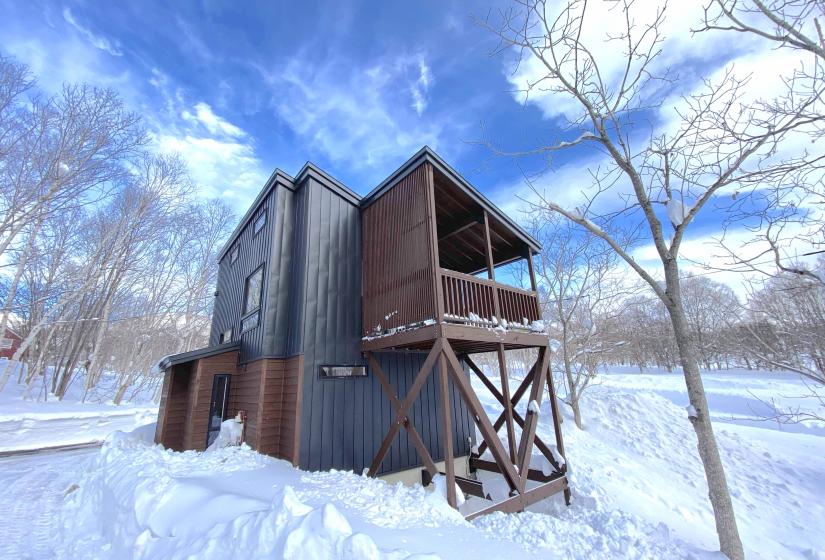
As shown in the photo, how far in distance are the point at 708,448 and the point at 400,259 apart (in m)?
5.51

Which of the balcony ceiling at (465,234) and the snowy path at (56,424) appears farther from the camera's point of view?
the snowy path at (56,424)

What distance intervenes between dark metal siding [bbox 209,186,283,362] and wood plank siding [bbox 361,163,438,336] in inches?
85.9

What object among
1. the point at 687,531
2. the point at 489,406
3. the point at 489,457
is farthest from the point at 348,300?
the point at 489,406

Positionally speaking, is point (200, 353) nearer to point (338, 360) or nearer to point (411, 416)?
point (338, 360)

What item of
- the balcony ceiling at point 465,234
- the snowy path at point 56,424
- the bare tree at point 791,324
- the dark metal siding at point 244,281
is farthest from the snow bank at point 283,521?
the snowy path at point 56,424

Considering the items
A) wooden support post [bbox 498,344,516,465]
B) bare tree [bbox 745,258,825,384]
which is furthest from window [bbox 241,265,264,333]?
bare tree [bbox 745,258,825,384]

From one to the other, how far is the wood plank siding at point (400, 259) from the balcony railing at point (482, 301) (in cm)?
38

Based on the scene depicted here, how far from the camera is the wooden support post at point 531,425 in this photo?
5811 mm

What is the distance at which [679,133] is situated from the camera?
536cm

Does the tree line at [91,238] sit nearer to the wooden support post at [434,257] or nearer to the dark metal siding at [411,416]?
the dark metal siding at [411,416]

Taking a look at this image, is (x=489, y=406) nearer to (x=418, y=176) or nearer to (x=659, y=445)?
(x=659, y=445)

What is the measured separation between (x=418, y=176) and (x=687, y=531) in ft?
27.1

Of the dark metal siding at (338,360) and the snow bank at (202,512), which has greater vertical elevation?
the dark metal siding at (338,360)

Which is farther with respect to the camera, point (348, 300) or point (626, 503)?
point (348, 300)
